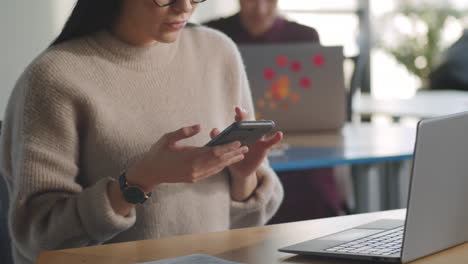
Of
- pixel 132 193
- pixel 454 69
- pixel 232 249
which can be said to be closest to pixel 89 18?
pixel 132 193

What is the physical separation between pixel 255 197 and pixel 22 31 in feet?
5.86

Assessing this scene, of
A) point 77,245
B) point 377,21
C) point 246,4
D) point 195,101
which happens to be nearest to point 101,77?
point 195,101

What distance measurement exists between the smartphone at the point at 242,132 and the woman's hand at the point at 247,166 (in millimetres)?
94

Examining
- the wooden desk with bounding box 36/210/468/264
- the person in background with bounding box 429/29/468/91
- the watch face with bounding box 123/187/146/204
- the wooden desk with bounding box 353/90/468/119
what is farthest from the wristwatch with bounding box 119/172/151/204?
the person in background with bounding box 429/29/468/91

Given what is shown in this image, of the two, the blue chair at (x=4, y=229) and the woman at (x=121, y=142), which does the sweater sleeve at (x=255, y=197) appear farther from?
the blue chair at (x=4, y=229)

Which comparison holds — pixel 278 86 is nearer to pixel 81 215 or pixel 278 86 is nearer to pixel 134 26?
pixel 134 26

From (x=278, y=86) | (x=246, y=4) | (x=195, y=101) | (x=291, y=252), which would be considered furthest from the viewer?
(x=246, y=4)

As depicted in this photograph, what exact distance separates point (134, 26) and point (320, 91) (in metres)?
1.28

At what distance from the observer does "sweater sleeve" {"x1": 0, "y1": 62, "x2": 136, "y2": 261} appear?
1.46 metres

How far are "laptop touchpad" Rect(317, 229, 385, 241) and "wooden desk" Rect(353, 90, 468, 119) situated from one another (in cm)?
219

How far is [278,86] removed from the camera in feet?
9.15

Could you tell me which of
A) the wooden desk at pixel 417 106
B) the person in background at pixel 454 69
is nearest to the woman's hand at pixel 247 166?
the wooden desk at pixel 417 106

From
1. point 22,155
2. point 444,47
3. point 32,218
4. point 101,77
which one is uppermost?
point 101,77

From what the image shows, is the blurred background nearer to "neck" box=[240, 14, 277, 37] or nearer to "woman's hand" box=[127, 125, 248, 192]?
"neck" box=[240, 14, 277, 37]
